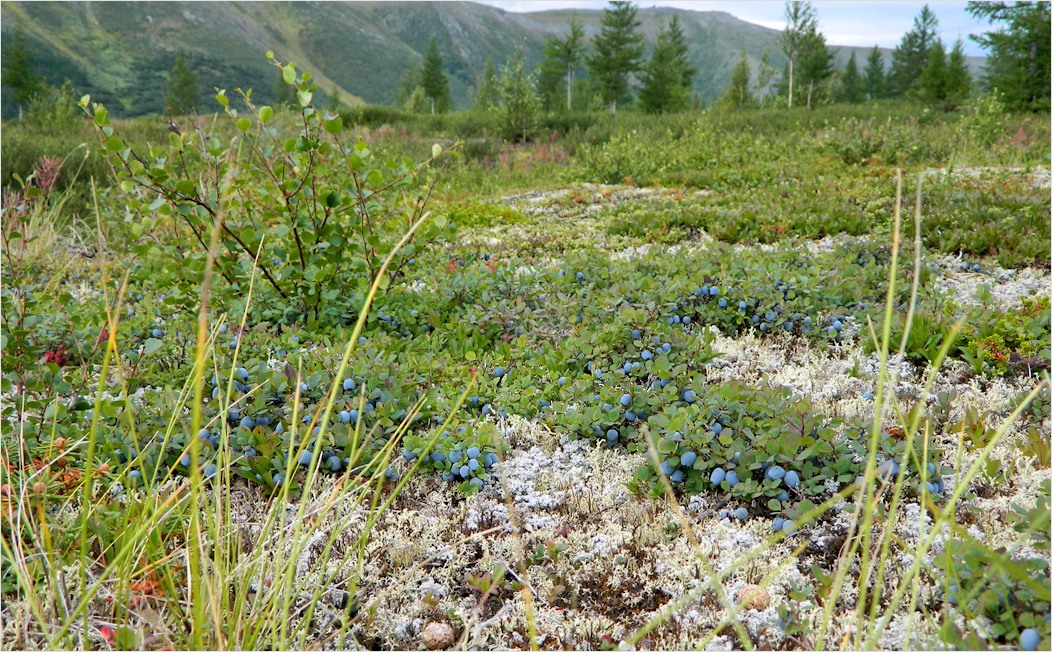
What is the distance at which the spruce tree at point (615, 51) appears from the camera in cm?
4275

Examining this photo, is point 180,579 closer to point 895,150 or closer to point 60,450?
point 60,450

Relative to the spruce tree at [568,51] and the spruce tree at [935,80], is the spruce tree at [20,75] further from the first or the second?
the spruce tree at [935,80]

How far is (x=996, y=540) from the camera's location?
2.13 metres

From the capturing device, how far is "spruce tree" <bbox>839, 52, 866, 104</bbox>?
61228 millimetres

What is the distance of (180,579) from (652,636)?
1502 mm

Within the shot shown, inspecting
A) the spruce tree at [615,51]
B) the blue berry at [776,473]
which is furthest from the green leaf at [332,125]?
the spruce tree at [615,51]

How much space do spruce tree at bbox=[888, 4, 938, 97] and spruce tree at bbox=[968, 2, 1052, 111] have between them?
4048 centimetres

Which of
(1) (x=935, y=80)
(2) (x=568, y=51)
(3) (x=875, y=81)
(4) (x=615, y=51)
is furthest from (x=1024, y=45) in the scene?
(3) (x=875, y=81)

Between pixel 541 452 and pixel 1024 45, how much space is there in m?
31.8

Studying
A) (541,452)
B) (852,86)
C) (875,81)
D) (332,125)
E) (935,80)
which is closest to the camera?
(541,452)

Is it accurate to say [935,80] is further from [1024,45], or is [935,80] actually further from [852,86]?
[852,86]

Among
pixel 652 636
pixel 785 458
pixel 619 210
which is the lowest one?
pixel 652 636

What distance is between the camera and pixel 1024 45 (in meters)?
25.2

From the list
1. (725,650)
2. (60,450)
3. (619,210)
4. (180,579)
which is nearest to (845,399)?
(725,650)
